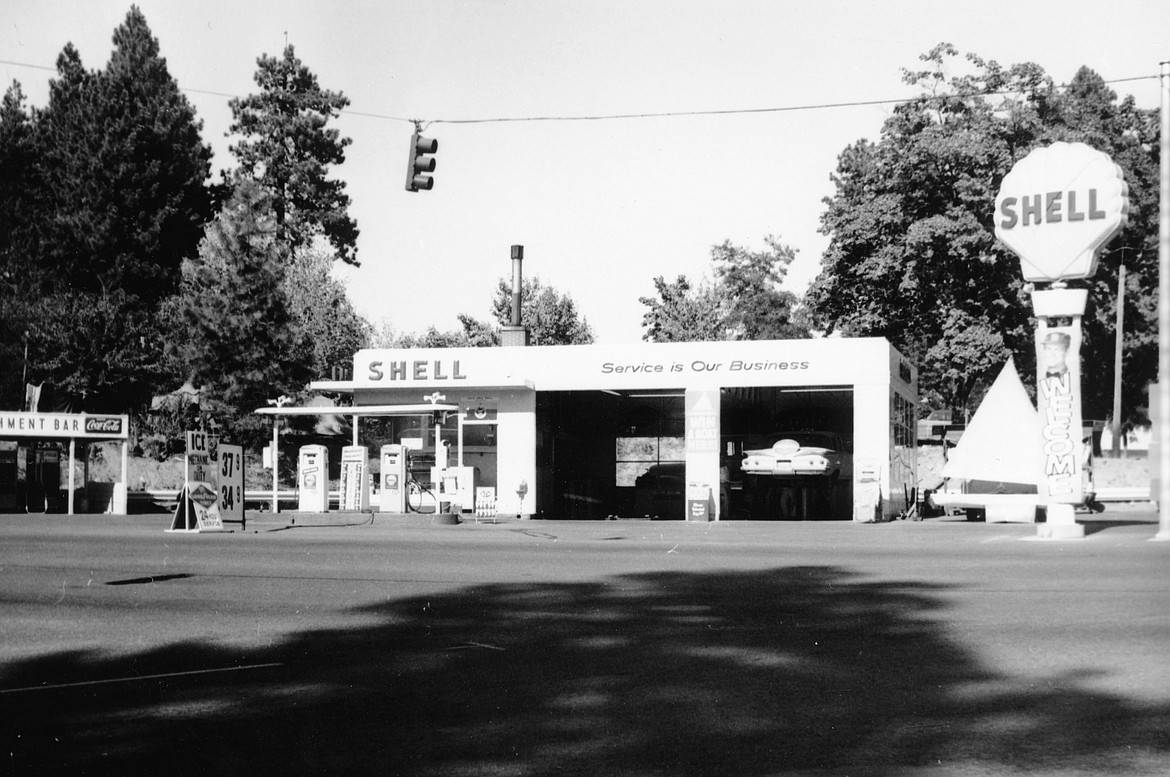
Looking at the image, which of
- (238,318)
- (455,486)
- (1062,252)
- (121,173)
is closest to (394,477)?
(455,486)

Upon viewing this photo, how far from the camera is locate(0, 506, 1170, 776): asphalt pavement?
5988mm

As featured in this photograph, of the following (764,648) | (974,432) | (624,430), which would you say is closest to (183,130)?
(624,430)

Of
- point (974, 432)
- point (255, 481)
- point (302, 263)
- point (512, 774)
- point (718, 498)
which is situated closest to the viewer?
point (512, 774)

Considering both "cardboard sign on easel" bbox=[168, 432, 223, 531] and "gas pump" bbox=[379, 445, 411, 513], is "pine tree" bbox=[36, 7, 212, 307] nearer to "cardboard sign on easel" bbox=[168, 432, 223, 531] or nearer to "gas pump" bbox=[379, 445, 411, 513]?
"gas pump" bbox=[379, 445, 411, 513]

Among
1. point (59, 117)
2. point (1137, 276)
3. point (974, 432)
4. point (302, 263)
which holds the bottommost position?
point (974, 432)

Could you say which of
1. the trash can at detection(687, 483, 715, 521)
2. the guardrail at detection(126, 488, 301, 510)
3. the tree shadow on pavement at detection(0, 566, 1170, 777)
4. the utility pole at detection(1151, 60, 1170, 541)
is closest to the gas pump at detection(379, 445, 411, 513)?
the guardrail at detection(126, 488, 301, 510)

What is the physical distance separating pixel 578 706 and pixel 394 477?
961 inches

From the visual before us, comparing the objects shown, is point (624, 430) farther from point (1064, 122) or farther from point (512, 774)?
point (512, 774)

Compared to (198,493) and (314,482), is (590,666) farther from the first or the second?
(314,482)

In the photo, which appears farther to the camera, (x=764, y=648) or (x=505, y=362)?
(x=505, y=362)

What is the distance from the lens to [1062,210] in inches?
808

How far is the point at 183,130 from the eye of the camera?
5444 centimetres

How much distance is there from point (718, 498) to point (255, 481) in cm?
2332

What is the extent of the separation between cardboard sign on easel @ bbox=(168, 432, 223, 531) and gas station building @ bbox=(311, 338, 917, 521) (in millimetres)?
7516
